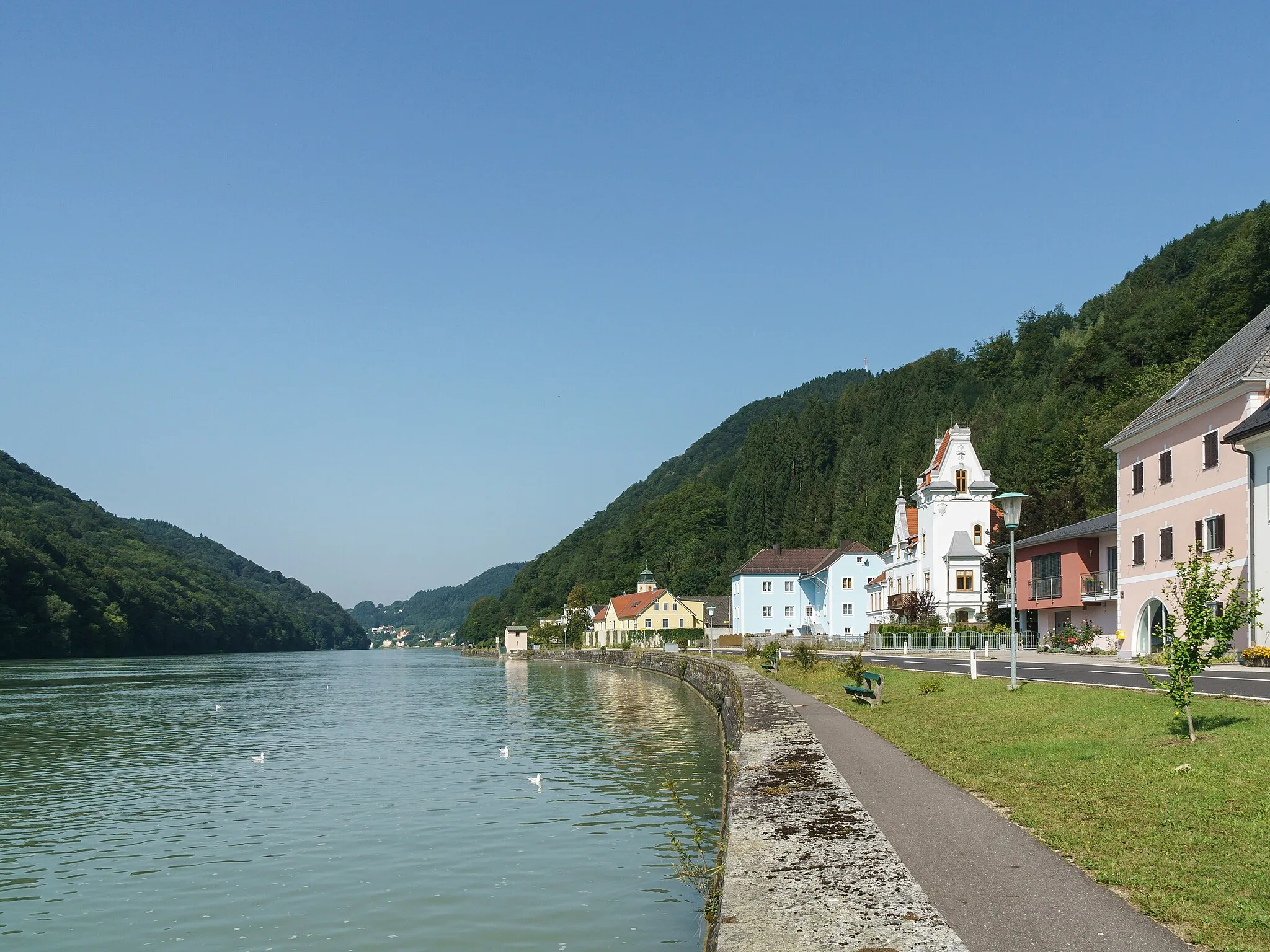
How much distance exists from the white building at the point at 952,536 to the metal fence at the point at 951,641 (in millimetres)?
10356

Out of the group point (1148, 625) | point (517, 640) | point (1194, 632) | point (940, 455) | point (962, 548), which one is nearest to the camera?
point (1194, 632)

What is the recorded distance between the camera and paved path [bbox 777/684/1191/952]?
674cm

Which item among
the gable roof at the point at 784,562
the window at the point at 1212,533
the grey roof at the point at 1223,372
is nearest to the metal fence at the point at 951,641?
the grey roof at the point at 1223,372

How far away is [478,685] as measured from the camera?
2564 inches

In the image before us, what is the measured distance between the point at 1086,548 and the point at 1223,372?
55.1 ft

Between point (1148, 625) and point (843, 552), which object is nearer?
A: point (1148, 625)

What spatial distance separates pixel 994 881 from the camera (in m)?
8.14

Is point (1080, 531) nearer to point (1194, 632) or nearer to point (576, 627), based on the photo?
point (1194, 632)

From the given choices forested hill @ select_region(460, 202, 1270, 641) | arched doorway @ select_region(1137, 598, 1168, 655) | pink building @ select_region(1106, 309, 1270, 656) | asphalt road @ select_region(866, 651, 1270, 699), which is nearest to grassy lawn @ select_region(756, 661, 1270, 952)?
asphalt road @ select_region(866, 651, 1270, 699)

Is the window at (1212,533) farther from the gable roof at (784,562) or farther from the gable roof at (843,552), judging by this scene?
the gable roof at (784,562)

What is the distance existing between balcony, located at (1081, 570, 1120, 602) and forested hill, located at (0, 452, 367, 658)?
99.8 metres

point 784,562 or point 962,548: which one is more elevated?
point 962,548

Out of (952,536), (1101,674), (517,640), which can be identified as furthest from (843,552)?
(1101,674)

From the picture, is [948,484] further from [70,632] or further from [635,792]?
[70,632]
